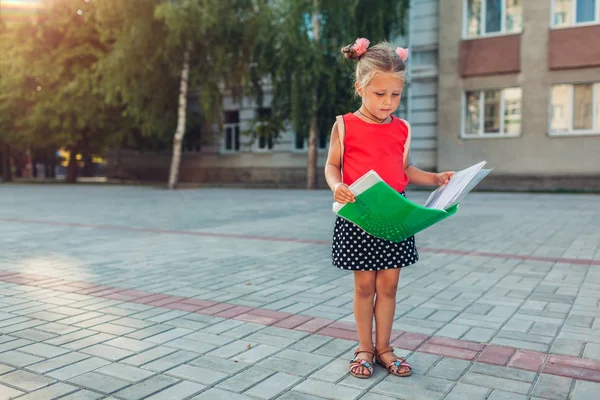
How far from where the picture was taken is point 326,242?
846 cm

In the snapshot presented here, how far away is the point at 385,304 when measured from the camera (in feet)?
11.0

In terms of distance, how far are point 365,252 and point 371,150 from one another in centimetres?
56

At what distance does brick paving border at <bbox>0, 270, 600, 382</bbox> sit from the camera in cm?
335

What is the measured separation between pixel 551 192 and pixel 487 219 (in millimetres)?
9072

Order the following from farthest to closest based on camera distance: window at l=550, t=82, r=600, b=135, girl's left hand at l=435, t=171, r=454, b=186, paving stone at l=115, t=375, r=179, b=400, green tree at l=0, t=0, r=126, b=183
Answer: green tree at l=0, t=0, r=126, b=183 → window at l=550, t=82, r=600, b=135 → girl's left hand at l=435, t=171, r=454, b=186 → paving stone at l=115, t=375, r=179, b=400

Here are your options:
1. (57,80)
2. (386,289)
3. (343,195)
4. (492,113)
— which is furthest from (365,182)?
(57,80)

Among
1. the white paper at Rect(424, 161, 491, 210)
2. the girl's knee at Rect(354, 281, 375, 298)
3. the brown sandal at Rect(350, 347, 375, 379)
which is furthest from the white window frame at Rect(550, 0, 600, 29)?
the brown sandal at Rect(350, 347, 375, 379)

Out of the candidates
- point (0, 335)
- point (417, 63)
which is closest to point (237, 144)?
point (417, 63)

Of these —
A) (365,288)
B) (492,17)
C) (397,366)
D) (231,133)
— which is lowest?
(397,366)

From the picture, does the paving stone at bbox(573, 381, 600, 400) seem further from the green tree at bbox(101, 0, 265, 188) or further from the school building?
the green tree at bbox(101, 0, 265, 188)

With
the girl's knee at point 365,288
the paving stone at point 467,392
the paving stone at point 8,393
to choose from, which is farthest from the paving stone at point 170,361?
the paving stone at point 467,392

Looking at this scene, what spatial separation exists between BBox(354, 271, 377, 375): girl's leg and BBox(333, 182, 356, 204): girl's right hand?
664 millimetres

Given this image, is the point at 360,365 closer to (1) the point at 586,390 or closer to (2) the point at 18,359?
(1) the point at 586,390

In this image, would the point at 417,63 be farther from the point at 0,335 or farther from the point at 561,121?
the point at 0,335
